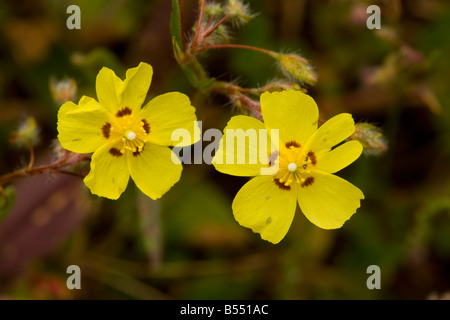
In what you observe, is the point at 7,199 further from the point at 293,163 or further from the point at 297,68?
the point at 297,68

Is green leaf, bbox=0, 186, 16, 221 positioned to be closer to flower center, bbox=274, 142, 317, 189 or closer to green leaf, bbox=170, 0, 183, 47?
green leaf, bbox=170, 0, 183, 47

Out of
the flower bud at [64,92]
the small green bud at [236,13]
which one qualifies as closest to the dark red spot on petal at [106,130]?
the flower bud at [64,92]

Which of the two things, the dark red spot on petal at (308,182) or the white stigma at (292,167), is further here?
the dark red spot on petal at (308,182)

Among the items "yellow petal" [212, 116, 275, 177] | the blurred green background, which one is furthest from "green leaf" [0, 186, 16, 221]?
"yellow petal" [212, 116, 275, 177]

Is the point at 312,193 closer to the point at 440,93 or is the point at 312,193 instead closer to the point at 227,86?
the point at 227,86

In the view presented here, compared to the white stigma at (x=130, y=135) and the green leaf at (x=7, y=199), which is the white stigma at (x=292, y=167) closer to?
the white stigma at (x=130, y=135)
